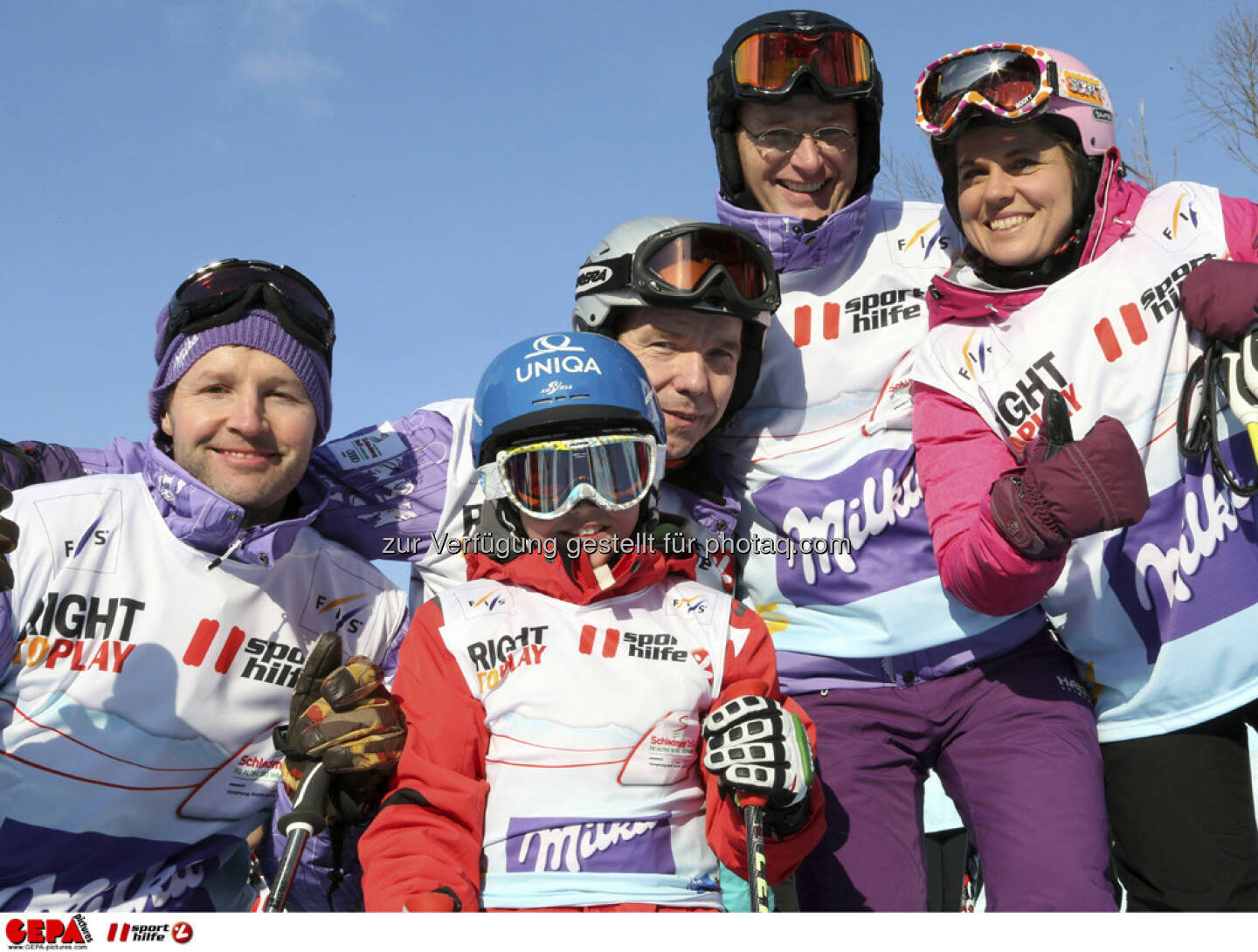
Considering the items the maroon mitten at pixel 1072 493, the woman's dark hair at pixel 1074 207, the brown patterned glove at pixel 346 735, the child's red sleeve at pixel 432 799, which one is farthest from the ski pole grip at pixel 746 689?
the woman's dark hair at pixel 1074 207

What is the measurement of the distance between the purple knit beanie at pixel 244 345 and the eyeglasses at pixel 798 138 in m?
2.05

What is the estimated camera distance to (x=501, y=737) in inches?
Answer: 137

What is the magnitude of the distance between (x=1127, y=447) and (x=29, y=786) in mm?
3694

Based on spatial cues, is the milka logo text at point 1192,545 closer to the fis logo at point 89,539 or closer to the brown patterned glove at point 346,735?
the brown patterned glove at point 346,735

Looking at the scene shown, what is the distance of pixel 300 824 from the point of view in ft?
11.1

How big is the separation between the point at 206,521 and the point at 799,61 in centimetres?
299

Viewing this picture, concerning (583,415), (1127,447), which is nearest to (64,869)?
(583,415)

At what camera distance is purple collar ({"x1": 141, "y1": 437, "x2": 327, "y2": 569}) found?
4.07m

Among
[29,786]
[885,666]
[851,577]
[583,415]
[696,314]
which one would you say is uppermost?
[696,314]
